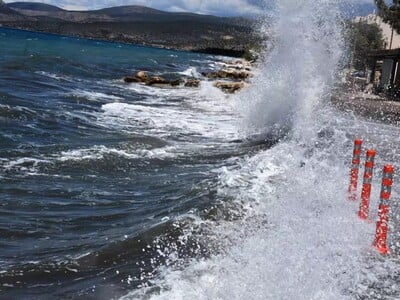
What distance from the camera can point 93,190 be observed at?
9.48 meters

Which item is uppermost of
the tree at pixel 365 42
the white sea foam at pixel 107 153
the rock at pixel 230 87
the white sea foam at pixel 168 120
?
the tree at pixel 365 42

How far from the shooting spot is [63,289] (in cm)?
573

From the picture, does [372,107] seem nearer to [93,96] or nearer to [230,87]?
[230,87]

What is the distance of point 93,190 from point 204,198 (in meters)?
1.85

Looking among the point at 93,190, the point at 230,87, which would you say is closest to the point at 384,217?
the point at 93,190

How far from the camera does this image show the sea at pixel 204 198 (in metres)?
5.90

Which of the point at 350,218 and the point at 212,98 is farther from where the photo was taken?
the point at 212,98

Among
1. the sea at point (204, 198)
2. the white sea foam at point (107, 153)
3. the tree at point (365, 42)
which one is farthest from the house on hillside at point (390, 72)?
the tree at point (365, 42)

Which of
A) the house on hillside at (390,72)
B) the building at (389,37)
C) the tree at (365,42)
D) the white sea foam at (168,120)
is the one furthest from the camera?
the building at (389,37)

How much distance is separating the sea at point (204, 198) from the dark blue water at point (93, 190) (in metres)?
0.03

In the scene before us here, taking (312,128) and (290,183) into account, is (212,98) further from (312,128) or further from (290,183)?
(290,183)

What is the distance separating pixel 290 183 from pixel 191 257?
155 inches

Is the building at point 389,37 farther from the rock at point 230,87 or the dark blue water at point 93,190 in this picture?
the dark blue water at point 93,190

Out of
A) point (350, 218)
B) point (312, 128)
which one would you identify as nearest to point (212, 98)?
point (312, 128)
